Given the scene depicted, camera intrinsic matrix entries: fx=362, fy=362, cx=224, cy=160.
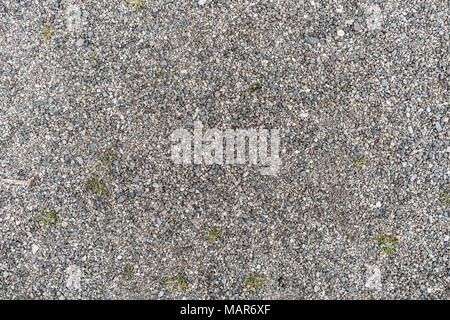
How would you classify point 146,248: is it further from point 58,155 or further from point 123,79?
point 123,79

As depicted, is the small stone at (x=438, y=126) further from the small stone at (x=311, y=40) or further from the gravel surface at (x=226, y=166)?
the small stone at (x=311, y=40)

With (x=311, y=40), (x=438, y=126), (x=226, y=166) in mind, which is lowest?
(x=226, y=166)

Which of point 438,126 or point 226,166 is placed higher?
point 438,126

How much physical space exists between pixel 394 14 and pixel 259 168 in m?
2.04

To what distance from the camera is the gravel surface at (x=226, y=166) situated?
137 inches

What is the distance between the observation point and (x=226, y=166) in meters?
3.52

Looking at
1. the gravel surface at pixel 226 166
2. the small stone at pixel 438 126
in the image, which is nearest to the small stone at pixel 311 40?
the gravel surface at pixel 226 166

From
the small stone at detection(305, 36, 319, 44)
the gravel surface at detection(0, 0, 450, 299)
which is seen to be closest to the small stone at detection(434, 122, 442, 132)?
the gravel surface at detection(0, 0, 450, 299)

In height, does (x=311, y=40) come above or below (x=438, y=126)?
above

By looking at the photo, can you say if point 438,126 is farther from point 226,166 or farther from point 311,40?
point 226,166

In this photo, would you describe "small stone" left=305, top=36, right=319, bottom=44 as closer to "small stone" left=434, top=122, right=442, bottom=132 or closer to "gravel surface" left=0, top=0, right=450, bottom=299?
"gravel surface" left=0, top=0, right=450, bottom=299

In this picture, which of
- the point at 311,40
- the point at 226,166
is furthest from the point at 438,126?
the point at 226,166

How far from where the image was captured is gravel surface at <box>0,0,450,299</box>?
3.49 meters
